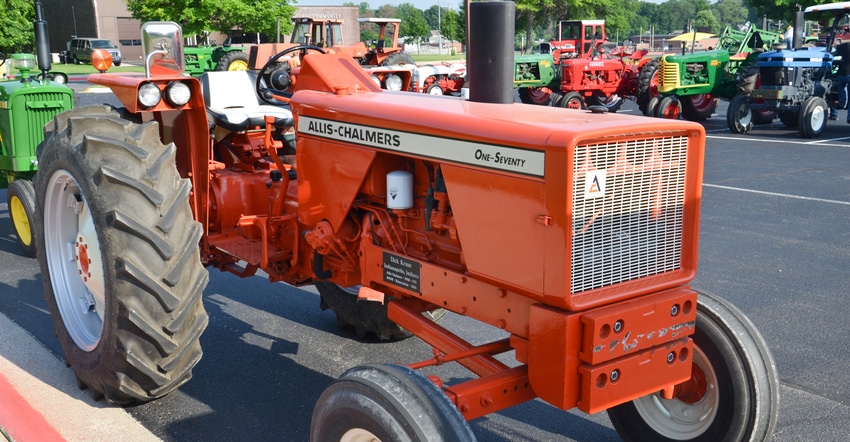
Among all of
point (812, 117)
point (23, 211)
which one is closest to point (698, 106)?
point (812, 117)

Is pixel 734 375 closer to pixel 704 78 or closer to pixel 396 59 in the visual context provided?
pixel 704 78

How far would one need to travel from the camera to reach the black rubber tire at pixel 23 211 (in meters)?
6.45

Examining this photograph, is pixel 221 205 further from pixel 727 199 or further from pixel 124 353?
pixel 727 199

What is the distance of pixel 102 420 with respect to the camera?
3658mm

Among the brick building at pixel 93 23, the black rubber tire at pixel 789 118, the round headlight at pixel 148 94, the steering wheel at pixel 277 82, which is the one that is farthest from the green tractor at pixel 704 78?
the brick building at pixel 93 23

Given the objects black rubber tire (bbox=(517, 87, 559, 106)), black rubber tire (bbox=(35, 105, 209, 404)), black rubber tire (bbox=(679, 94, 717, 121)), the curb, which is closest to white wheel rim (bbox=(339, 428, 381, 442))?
black rubber tire (bbox=(35, 105, 209, 404))

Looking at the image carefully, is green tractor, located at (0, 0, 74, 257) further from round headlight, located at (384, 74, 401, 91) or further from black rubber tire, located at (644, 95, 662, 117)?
black rubber tire, located at (644, 95, 662, 117)

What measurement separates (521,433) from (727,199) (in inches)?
239

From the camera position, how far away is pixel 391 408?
2471mm

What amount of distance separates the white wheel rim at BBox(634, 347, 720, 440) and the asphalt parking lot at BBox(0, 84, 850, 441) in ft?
1.00

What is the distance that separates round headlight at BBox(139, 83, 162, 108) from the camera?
13.0 ft

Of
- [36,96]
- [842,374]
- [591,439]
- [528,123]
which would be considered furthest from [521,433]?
[36,96]

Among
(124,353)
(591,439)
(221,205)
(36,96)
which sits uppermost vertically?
(36,96)

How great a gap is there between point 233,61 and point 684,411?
24.0 m
